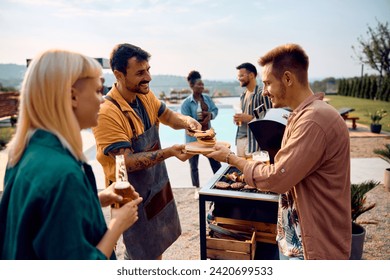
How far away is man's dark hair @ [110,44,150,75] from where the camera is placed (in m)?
2.30

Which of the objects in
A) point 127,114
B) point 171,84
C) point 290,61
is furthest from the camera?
point 171,84

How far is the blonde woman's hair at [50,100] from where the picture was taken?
1024 mm

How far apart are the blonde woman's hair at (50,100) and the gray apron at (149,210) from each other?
1.21 metres

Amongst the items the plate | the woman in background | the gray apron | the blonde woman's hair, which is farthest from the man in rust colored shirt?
the woman in background

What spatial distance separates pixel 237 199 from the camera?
7.66ft

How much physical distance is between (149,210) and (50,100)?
163cm

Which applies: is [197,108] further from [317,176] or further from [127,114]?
[317,176]

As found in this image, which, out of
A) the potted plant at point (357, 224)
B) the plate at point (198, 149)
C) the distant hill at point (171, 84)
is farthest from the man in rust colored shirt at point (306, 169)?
the distant hill at point (171, 84)

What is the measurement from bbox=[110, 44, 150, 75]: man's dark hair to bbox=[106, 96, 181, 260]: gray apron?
0.26 meters

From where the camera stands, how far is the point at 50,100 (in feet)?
3.37

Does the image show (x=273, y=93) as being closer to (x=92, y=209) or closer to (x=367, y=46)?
(x=92, y=209)

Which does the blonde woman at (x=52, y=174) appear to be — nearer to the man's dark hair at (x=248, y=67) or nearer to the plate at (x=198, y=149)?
the plate at (x=198, y=149)

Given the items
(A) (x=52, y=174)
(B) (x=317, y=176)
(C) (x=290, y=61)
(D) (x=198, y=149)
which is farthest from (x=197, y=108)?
(A) (x=52, y=174)
